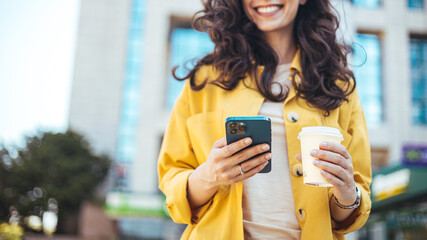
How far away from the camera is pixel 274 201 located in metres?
1.88

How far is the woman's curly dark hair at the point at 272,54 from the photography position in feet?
6.84

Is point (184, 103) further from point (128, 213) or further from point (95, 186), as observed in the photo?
point (95, 186)

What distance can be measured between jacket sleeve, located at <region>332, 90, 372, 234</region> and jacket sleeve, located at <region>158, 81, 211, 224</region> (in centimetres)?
64

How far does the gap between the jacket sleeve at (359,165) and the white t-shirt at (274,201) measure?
241 mm

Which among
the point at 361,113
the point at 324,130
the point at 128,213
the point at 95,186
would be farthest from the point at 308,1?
the point at 95,186

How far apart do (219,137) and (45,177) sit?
3209cm

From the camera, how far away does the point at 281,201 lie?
1887 millimetres

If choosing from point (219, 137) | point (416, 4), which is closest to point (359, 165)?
point (219, 137)

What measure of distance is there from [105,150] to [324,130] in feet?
117

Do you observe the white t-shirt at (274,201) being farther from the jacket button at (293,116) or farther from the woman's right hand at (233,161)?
the woman's right hand at (233,161)

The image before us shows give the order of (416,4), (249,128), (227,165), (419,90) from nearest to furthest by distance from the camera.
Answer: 1. (249,128)
2. (227,165)
3. (419,90)
4. (416,4)

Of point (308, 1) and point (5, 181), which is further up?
point (308, 1)

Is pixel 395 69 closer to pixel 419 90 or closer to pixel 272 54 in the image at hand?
pixel 419 90

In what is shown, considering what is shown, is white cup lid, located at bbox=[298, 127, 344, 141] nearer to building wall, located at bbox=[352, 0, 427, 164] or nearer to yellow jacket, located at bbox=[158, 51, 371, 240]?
yellow jacket, located at bbox=[158, 51, 371, 240]
